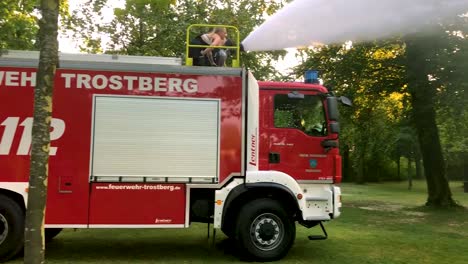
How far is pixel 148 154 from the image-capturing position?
774 centimetres

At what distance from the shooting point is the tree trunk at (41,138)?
4566mm

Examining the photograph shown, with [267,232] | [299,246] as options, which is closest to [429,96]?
[299,246]

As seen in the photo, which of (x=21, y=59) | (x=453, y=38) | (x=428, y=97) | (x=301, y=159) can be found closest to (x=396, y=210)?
(x=428, y=97)

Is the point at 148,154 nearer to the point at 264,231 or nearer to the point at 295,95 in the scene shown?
the point at 264,231

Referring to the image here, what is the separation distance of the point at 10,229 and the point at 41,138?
138 inches

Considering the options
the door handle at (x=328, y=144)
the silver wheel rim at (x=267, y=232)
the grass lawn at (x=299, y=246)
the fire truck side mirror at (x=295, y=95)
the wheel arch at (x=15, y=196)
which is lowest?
the grass lawn at (x=299, y=246)

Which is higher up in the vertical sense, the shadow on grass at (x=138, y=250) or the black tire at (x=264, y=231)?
the black tire at (x=264, y=231)

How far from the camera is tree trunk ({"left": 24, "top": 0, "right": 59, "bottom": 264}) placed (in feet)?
15.0

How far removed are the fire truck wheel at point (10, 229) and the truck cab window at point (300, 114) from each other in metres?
4.28

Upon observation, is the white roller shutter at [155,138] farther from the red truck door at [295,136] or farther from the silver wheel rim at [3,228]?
the silver wheel rim at [3,228]

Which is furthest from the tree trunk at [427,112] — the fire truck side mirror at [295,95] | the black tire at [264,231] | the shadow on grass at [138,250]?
the black tire at [264,231]

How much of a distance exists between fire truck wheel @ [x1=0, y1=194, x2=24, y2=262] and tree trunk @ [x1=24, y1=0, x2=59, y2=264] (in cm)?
317

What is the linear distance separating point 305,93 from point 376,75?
11.3m

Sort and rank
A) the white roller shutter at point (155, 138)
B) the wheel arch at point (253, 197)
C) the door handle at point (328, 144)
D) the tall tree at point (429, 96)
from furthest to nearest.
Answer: the tall tree at point (429, 96), the door handle at point (328, 144), the wheel arch at point (253, 197), the white roller shutter at point (155, 138)
